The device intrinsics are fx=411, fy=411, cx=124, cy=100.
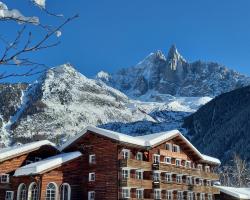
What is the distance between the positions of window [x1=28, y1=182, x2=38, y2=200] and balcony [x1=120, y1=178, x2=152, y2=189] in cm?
765

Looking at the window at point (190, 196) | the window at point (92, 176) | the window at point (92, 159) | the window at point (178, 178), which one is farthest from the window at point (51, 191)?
the window at point (190, 196)

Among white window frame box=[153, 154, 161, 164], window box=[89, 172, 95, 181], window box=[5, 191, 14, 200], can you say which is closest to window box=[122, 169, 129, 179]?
window box=[89, 172, 95, 181]

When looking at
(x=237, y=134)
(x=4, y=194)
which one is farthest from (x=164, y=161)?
(x=237, y=134)

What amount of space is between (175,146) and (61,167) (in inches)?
608

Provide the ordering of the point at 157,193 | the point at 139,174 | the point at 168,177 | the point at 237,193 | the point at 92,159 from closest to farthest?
the point at 92,159 → the point at 139,174 → the point at 157,193 → the point at 168,177 → the point at 237,193

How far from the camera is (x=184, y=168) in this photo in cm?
4659

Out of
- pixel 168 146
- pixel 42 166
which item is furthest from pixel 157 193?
pixel 42 166

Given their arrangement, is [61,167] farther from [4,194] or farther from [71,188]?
[4,194]

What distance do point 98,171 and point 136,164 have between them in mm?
3720

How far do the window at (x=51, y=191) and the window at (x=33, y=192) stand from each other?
3.39 feet

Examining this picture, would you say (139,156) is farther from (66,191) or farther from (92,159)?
(66,191)

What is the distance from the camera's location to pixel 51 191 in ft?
120

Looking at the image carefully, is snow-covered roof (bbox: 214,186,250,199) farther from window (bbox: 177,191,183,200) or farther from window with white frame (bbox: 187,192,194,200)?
window (bbox: 177,191,183,200)

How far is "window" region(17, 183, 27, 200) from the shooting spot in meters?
37.3
